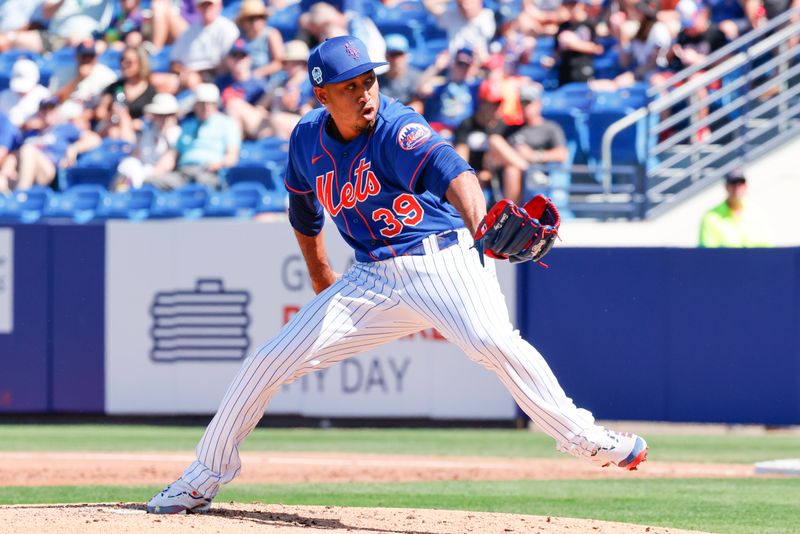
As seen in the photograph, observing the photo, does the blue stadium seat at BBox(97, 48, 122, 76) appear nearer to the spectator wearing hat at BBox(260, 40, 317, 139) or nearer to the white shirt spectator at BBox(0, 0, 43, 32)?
A: the white shirt spectator at BBox(0, 0, 43, 32)

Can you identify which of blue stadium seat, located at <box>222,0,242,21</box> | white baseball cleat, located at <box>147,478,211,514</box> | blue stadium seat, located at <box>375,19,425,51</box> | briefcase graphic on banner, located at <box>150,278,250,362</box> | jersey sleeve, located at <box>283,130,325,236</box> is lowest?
white baseball cleat, located at <box>147,478,211,514</box>

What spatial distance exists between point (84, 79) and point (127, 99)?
0.86 meters

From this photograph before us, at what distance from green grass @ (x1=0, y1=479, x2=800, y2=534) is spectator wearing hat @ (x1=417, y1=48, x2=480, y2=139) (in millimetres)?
5378

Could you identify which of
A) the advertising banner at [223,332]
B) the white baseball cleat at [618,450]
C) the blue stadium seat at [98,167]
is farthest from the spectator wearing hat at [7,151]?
the white baseball cleat at [618,450]

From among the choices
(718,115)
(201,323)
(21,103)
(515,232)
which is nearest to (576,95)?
(718,115)

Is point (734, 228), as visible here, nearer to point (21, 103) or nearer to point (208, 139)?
point (208, 139)

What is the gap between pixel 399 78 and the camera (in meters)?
13.0

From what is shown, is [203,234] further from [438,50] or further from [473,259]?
[473,259]

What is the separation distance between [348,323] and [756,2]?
873 cm

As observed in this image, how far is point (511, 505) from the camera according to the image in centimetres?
685

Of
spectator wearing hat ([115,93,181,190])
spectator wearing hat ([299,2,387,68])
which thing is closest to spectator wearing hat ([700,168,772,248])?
spectator wearing hat ([299,2,387,68])

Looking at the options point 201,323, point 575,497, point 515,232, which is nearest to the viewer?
point 515,232

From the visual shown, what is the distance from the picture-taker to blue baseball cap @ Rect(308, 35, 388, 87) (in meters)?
4.92

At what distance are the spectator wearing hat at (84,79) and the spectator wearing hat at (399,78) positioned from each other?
3433mm
